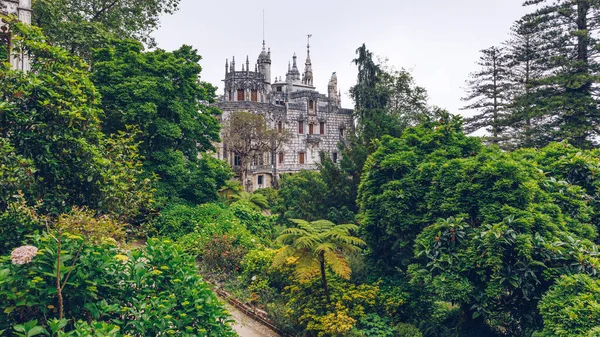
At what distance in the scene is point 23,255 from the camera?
15.3ft

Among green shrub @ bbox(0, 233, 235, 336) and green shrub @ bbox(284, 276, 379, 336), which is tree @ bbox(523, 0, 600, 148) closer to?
green shrub @ bbox(284, 276, 379, 336)

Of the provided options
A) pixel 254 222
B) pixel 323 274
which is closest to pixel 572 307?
pixel 323 274

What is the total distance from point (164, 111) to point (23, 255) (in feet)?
48.5

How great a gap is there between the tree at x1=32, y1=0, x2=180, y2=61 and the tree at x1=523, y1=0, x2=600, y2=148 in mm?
21640

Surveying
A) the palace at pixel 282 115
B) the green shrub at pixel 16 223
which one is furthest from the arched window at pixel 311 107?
the green shrub at pixel 16 223

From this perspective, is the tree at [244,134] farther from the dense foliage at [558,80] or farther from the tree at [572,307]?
the tree at [572,307]

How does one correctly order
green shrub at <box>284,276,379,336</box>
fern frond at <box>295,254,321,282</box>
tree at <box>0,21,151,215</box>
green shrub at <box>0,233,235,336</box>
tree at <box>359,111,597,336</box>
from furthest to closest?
1. fern frond at <box>295,254,321,282</box>
2. green shrub at <box>284,276,379,336</box>
3. tree at <box>359,111,597,336</box>
4. tree at <box>0,21,151,215</box>
5. green shrub at <box>0,233,235,336</box>

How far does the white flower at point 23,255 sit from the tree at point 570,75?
966 inches

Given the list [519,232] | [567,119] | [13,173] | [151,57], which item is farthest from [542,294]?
[567,119]

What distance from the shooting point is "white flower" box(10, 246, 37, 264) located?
4.61 metres

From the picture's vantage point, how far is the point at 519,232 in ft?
27.9

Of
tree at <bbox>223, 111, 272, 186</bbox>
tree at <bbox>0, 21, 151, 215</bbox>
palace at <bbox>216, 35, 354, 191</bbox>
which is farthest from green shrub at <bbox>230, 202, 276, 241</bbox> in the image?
palace at <bbox>216, 35, 354, 191</bbox>

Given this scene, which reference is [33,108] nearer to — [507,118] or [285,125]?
[507,118]

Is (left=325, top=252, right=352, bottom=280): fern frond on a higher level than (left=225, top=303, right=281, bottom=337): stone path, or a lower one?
higher
